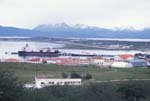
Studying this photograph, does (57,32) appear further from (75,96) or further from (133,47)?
(75,96)

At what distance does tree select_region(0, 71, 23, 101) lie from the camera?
1094cm

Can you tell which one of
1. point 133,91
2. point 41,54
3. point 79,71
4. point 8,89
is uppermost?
point 8,89

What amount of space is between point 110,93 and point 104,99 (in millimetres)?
630

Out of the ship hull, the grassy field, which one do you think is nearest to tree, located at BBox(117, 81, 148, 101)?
the grassy field

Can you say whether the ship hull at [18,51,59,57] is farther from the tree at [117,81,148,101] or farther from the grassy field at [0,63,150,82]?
the tree at [117,81,148,101]

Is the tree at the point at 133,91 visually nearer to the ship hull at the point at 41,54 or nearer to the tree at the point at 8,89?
the tree at the point at 8,89

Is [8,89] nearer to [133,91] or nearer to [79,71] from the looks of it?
[133,91]

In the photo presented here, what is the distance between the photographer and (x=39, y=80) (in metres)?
30.3

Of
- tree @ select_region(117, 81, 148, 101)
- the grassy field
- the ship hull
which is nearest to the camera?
tree @ select_region(117, 81, 148, 101)

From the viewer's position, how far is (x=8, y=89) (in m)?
11.1

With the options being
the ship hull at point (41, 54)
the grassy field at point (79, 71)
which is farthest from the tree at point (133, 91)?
the ship hull at point (41, 54)

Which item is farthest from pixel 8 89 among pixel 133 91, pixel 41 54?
pixel 41 54

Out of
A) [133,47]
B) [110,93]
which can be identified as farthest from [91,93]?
[133,47]

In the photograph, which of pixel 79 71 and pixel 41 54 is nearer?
pixel 79 71
